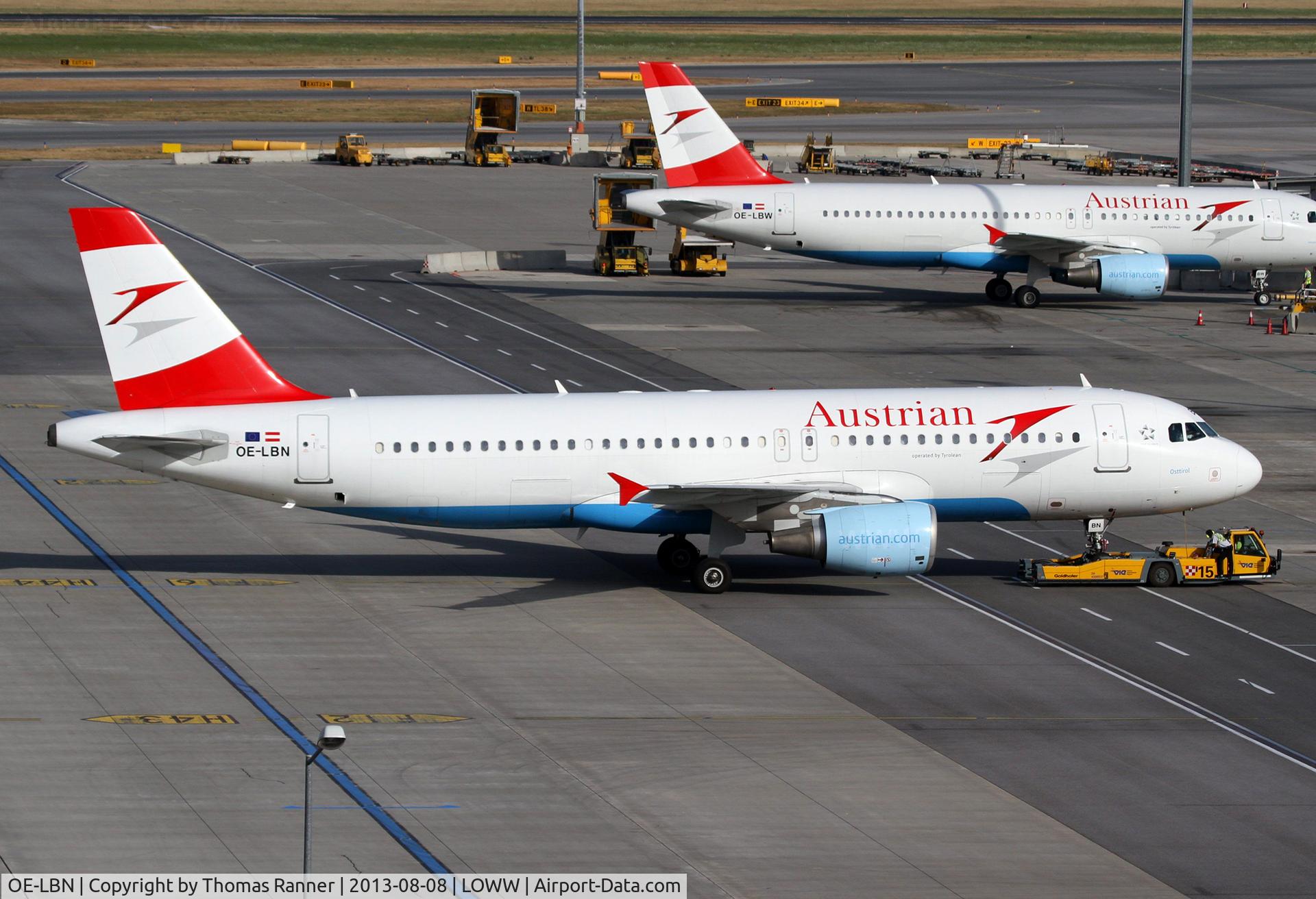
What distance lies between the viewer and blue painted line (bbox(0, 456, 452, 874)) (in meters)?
27.3

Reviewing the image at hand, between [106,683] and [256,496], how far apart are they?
687 cm

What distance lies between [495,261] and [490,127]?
4065 centimetres

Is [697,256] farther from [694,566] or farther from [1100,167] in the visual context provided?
[694,566]

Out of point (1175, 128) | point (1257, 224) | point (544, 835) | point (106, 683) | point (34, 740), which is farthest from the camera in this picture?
point (1175, 128)

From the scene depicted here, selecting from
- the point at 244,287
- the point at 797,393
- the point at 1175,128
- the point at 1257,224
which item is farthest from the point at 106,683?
the point at 1175,128

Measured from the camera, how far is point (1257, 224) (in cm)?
8006

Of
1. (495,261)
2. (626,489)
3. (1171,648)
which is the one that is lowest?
(1171,648)

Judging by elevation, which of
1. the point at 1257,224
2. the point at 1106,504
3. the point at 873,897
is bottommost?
the point at 873,897

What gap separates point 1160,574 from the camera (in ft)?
138

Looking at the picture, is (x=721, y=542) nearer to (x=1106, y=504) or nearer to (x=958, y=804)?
(x=1106, y=504)

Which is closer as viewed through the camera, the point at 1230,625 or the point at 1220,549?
the point at 1230,625

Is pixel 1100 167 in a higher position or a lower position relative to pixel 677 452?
higher

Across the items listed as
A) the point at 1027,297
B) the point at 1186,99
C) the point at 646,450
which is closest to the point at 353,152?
the point at 1027,297

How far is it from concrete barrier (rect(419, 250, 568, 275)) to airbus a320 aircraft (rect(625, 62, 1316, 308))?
11.0 m
